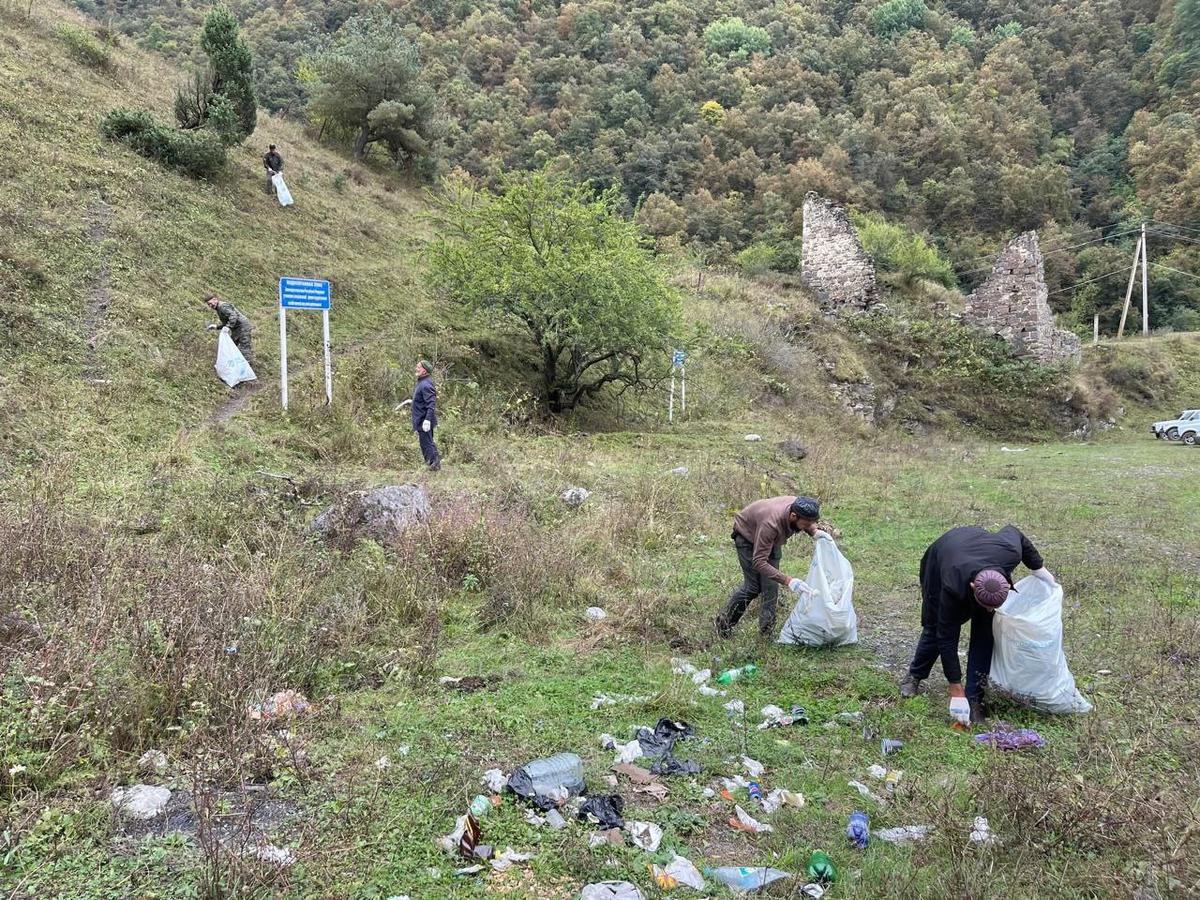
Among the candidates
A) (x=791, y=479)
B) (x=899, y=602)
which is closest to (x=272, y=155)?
(x=791, y=479)

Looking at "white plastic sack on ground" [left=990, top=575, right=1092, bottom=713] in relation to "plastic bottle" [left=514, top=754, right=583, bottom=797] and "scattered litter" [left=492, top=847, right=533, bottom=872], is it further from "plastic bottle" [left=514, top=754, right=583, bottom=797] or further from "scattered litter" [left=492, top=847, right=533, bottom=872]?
"scattered litter" [left=492, top=847, right=533, bottom=872]

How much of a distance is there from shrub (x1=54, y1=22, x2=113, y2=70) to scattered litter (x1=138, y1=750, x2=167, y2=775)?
20.3m

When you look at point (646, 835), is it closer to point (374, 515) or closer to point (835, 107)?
point (374, 515)

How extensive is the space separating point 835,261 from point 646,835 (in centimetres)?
2366

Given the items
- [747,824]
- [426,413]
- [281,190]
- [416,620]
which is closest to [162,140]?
[281,190]

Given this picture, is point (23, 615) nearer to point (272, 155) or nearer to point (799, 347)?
point (272, 155)

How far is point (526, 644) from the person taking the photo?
4820 millimetres

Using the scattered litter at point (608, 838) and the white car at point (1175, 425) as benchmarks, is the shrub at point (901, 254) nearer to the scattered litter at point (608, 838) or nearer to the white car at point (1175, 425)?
the white car at point (1175, 425)

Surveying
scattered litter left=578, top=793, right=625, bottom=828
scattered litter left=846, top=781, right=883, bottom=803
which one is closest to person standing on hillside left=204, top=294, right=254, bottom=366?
scattered litter left=578, top=793, right=625, bottom=828

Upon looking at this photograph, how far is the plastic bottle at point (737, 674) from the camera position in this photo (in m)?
4.48

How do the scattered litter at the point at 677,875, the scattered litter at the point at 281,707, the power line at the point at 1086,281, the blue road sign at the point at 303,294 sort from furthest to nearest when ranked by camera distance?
the power line at the point at 1086,281, the blue road sign at the point at 303,294, the scattered litter at the point at 281,707, the scattered litter at the point at 677,875

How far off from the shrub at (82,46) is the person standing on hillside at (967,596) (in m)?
21.6

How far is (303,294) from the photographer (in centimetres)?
923

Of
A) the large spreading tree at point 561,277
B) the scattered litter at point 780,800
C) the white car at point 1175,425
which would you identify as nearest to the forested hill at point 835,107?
the white car at point 1175,425
